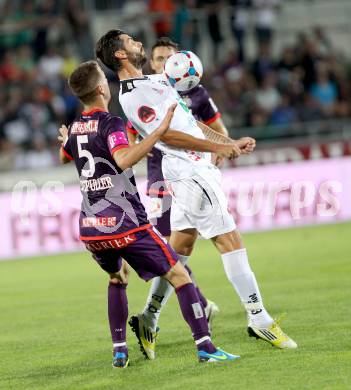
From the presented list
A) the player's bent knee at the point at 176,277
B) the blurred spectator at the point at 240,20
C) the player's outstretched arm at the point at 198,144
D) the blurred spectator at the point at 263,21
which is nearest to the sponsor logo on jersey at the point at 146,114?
the player's outstretched arm at the point at 198,144

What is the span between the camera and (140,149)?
21.6ft

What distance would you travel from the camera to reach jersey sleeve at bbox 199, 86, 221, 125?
930 centimetres

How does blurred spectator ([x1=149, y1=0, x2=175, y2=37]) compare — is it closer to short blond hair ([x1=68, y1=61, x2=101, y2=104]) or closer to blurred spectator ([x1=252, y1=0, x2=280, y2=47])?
blurred spectator ([x1=252, y1=0, x2=280, y2=47])

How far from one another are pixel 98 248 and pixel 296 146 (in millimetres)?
12015

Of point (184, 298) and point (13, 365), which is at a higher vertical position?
point (184, 298)

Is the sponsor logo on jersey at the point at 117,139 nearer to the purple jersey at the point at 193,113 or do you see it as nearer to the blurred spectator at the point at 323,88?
the purple jersey at the point at 193,113

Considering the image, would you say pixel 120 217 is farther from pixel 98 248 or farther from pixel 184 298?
pixel 184 298

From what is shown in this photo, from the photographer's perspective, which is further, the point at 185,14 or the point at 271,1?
the point at 271,1

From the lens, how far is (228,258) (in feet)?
24.6

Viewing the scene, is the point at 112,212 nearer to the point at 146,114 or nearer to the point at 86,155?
the point at 86,155

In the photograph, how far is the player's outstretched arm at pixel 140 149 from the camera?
6.57m

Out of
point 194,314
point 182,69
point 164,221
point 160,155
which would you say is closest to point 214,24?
point 160,155

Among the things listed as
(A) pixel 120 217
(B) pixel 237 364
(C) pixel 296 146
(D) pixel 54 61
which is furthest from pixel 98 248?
(D) pixel 54 61

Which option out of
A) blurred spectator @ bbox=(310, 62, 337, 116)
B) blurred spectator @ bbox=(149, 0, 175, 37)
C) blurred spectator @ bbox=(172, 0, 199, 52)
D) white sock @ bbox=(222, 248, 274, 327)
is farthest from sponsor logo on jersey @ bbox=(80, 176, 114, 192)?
blurred spectator @ bbox=(310, 62, 337, 116)
